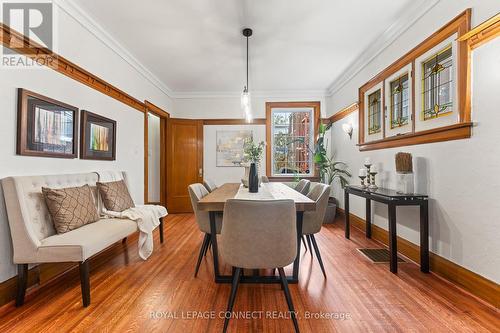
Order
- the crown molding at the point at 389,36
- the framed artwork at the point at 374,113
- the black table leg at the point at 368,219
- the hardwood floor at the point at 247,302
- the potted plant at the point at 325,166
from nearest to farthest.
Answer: the hardwood floor at the point at 247,302 → the crown molding at the point at 389,36 → the framed artwork at the point at 374,113 → the black table leg at the point at 368,219 → the potted plant at the point at 325,166

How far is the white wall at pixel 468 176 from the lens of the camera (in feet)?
6.13

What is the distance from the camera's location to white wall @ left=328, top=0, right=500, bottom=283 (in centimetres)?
187

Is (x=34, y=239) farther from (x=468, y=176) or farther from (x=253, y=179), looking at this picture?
(x=468, y=176)

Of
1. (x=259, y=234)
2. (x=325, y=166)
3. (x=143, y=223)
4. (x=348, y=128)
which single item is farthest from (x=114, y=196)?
(x=348, y=128)

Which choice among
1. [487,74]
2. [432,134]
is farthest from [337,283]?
[487,74]

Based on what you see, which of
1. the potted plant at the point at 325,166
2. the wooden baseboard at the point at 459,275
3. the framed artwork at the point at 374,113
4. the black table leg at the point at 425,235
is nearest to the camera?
the wooden baseboard at the point at 459,275

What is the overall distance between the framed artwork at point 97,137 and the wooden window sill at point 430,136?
12.3 feet

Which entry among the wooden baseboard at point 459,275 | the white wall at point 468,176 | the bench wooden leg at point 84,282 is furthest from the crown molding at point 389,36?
the bench wooden leg at point 84,282

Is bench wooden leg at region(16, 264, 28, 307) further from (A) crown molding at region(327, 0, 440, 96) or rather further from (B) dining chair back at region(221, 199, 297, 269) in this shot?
(A) crown molding at region(327, 0, 440, 96)

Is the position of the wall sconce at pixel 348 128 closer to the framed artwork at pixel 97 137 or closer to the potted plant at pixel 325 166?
the potted plant at pixel 325 166

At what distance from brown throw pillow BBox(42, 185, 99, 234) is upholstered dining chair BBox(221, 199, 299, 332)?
1516 mm

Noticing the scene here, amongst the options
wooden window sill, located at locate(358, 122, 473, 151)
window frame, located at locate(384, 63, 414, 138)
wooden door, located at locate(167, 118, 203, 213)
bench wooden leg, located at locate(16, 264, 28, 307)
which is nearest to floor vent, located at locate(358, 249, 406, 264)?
wooden window sill, located at locate(358, 122, 473, 151)

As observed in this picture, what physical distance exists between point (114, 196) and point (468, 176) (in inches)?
141

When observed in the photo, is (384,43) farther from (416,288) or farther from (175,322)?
(175,322)
